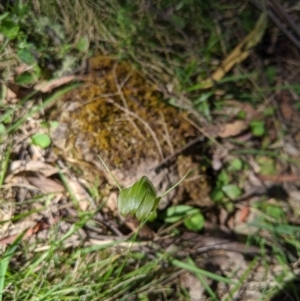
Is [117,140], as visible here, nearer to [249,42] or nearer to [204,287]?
[204,287]

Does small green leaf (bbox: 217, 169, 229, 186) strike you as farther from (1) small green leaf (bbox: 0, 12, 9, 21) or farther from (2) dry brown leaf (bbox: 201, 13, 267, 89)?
(1) small green leaf (bbox: 0, 12, 9, 21)

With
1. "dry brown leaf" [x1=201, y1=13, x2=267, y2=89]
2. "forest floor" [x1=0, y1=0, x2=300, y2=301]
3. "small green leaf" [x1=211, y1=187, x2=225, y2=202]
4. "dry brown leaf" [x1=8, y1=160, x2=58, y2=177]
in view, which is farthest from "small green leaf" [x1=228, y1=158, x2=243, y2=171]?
"dry brown leaf" [x1=8, y1=160, x2=58, y2=177]

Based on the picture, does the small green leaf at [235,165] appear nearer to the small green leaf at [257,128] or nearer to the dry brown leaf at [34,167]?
the small green leaf at [257,128]

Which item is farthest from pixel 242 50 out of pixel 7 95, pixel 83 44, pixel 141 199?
pixel 141 199

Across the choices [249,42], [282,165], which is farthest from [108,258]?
[249,42]

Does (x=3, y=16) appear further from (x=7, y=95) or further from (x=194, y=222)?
(x=194, y=222)

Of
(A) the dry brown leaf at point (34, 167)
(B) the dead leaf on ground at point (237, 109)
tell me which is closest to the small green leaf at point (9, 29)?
(A) the dry brown leaf at point (34, 167)
